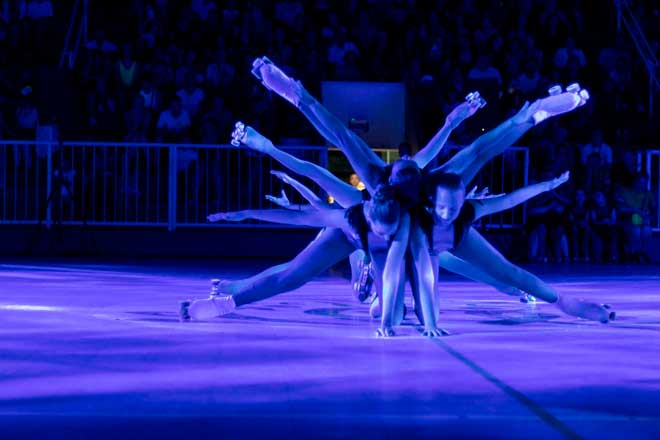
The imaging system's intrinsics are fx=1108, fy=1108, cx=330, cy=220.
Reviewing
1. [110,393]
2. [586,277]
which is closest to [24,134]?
[586,277]

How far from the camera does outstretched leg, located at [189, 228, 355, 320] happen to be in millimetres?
5711

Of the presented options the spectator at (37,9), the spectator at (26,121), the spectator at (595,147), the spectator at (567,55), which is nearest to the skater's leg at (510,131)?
the spectator at (595,147)

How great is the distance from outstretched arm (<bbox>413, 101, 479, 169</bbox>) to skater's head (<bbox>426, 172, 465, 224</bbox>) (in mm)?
853

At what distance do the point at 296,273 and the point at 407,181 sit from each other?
2.62ft

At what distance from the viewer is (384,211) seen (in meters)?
5.23

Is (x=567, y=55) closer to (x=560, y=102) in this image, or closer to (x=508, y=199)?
(x=560, y=102)

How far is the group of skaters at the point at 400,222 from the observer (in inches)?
209

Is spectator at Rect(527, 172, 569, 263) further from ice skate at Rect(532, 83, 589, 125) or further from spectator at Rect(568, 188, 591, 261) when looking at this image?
ice skate at Rect(532, 83, 589, 125)

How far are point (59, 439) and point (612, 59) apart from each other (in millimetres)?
13991

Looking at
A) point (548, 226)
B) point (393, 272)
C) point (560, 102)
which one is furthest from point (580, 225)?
point (393, 272)

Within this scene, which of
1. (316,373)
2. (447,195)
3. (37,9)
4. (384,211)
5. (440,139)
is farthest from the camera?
(37,9)

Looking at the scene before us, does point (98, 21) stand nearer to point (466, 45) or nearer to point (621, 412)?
point (466, 45)

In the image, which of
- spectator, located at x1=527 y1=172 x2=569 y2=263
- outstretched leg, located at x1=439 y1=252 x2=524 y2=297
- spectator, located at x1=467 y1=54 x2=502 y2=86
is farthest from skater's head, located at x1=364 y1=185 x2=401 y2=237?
spectator, located at x1=467 y1=54 x2=502 y2=86

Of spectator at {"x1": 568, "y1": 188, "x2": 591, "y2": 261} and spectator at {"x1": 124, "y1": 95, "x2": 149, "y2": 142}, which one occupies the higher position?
spectator at {"x1": 124, "y1": 95, "x2": 149, "y2": 142}
